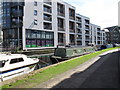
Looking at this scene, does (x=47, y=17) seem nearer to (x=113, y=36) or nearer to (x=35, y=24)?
(x=35, y=24)

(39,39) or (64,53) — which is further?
(39,39)

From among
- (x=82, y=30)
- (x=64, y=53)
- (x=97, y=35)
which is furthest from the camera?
(x=97, y=35)

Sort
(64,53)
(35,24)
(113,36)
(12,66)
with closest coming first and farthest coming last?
(12,66), (64,53), (35,24), (113,36)

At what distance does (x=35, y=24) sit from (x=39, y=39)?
16.2 feet

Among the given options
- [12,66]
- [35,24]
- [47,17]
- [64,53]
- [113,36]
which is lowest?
[12,66]

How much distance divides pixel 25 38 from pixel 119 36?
264ft

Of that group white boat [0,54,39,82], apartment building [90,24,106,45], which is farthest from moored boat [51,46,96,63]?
apartment building [90,24,106,45]

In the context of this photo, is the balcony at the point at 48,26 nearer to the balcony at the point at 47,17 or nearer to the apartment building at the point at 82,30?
the balcony at the point at 47,17

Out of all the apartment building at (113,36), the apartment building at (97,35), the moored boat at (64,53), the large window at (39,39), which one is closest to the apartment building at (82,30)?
the apartment building at (97,35)

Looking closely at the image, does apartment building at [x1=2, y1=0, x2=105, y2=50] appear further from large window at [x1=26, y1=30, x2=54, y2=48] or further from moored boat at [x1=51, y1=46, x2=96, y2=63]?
moored boat at [x1=51, y1=46, x2=96, y2=63]

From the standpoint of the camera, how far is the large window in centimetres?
3253

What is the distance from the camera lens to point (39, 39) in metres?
35.4

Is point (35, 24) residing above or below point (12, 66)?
above

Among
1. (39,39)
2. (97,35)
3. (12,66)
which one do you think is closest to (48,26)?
(39,39)
